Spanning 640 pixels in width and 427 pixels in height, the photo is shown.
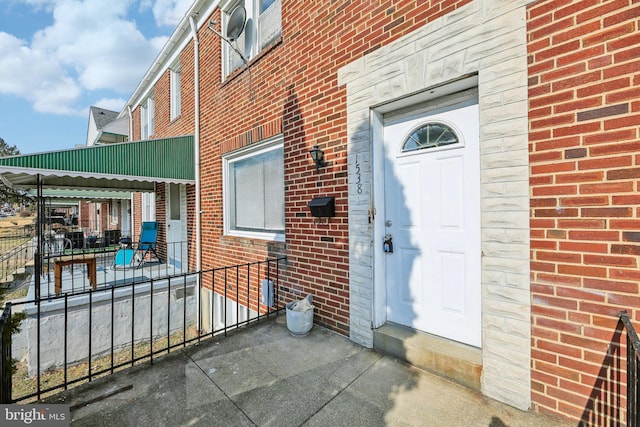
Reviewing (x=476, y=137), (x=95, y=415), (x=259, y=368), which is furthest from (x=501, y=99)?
(x=95, y=415)

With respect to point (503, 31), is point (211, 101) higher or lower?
higher

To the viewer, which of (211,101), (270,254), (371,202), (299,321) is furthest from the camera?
(211,101)

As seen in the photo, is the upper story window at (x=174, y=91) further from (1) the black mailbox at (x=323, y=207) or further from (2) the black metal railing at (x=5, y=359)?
(2) the black metal railing at (x=5, y=359)

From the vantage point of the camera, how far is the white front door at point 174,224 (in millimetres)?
7684

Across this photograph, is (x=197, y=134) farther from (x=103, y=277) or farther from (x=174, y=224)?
(x=103, y=277)

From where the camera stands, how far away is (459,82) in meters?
2.40

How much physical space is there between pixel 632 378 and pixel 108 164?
→ 756 cm

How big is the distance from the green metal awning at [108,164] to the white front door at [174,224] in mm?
1479

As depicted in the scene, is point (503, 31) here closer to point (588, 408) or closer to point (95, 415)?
point (588, 408)

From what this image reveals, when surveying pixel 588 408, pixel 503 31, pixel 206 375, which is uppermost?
pixel 503 31

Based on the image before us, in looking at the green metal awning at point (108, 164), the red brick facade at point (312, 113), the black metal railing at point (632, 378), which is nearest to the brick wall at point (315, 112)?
the red brick facade at point (312, 113)

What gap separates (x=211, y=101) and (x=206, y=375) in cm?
529

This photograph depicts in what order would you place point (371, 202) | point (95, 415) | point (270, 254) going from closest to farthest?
point (95, 415), point (371, 202), point (270, 254)

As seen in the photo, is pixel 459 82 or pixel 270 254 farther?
pixel 270 254
